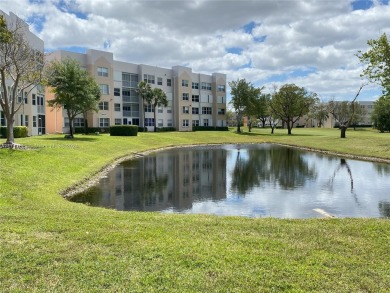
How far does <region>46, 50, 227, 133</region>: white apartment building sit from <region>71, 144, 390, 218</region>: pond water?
39410 mm

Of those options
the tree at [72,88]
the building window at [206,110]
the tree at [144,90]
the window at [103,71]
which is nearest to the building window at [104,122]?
the window at [103,71]

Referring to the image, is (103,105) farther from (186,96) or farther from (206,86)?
(206,86)

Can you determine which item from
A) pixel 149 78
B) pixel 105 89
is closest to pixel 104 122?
pixel 105 89

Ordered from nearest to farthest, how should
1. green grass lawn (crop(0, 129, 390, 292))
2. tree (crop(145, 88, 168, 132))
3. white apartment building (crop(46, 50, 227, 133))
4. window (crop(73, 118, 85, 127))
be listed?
green grass lawn (crop(0, 129, 390, 292)) → window (crop(73, 118, 85, 127)) → white apartment building (crop(46, 50, 227, 133)) → tree (crop(145, 88, 168, 132))

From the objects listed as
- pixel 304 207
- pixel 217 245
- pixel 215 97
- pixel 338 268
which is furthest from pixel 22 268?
pixel 215 97

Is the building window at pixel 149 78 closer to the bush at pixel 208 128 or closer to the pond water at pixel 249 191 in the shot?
the bush at pixel 208 128

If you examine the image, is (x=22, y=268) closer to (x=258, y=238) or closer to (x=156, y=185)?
(x=258, y=238)

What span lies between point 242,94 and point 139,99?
80.9ft

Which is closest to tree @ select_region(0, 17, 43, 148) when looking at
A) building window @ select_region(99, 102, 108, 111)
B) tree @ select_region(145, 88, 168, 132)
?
building window @ select_region(99, 102, 108, 111)

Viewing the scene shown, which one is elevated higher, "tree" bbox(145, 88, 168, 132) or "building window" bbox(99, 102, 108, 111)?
"tree" bbox(145, 88, 168, 132)

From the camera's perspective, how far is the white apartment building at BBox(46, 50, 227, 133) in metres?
64.0

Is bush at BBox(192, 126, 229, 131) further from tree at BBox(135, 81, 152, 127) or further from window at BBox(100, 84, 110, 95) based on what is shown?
window at BBox(100, 84, 110, 95)

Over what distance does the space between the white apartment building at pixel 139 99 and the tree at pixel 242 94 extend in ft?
28.2

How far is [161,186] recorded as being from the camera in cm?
1916
